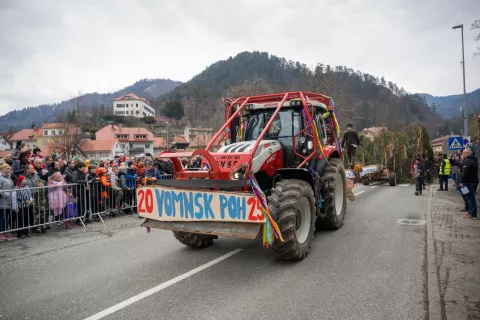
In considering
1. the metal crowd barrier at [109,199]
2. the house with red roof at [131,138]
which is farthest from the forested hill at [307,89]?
the metal crowd barrier at [109,199]

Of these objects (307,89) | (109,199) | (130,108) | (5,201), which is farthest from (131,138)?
(5,201)

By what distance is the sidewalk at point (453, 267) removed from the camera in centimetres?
383

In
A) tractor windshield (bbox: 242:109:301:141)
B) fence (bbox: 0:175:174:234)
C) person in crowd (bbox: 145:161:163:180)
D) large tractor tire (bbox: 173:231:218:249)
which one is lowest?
large tractor tire (bbox: 173:231:218:249)

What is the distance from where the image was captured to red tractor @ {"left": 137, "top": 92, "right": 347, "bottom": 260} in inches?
192

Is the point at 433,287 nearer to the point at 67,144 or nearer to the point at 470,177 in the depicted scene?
the point at 470,177

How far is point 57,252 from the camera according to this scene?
652 centimetres

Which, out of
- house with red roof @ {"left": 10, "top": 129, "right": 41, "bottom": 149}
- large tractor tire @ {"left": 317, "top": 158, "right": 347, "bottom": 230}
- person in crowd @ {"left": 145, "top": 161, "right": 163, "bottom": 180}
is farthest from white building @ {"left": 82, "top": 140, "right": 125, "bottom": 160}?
large tractor tire @ {"left": 317, "top": 158, "right": 347, "bottom": 230}

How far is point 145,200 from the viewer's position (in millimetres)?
5531

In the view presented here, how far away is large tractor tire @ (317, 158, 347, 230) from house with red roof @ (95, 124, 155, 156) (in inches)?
3406

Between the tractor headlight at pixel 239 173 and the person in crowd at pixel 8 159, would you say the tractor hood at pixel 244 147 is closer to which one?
the tractor headlight at pixel 239 173

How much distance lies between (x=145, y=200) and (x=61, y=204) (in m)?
4.18

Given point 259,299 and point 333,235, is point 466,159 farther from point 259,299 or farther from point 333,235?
point 259,299

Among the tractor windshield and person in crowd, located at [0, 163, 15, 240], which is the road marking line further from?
person in crowd, located at [0, 163, 15, 240]

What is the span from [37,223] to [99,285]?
14.5ft
